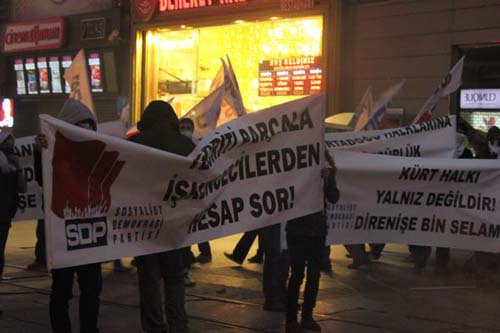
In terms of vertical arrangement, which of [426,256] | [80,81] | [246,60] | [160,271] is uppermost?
[246,60]

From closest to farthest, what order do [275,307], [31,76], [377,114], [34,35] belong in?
[275,307] < [377,114] < [34,35] < [31,76]

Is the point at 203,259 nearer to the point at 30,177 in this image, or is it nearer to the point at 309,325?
the point at 30,177

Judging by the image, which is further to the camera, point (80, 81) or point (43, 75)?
point (43, 75)

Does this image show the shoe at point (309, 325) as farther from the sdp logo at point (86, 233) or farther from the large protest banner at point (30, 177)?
the large protest banner at point (30, 177)

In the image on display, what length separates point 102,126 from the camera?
324 inches

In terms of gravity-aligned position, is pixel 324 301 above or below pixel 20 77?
below

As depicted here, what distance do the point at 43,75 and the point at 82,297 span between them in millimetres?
16766

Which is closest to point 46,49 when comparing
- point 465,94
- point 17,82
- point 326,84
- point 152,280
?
point 17,82

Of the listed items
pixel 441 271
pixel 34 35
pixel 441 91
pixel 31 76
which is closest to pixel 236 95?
pixel 441 91

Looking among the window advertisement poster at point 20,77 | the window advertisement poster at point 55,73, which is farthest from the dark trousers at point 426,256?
the window advertisement poster at point 20,77

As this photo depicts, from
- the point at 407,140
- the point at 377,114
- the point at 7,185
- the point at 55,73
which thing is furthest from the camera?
the point at 55,73

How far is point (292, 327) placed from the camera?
5988 millimetres

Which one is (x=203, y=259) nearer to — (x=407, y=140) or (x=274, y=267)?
(x=274, y=267)

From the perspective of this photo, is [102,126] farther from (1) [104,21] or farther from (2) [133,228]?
(1) [104,21]
